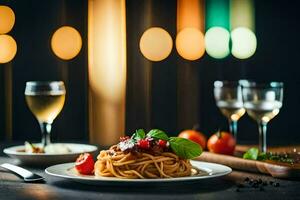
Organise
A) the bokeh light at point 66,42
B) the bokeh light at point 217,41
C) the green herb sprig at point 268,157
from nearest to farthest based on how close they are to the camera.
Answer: the green herb sprig at point 268,157, the bokeh light at point 66,42, the bokeh light at point 217,41

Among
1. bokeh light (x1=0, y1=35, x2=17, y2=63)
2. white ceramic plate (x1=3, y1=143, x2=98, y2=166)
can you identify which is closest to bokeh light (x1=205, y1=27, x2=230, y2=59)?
bokeh light (x1=0, y1=35, x2=17, y2=63)

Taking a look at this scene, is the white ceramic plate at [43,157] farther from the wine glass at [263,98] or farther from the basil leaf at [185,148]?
the wine glass at [263,98]

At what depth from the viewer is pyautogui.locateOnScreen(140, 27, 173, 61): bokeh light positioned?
506 centimetres

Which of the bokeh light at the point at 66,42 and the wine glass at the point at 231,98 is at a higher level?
the bokeh light at the point at 66,42

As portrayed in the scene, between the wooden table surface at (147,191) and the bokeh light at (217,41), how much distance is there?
331 centimetres

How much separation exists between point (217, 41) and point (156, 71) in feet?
1.65

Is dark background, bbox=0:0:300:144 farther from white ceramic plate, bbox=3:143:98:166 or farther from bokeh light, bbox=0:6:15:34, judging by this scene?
white ceramic plate, bbox=3:143:98:166

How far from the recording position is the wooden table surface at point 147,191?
160 cm

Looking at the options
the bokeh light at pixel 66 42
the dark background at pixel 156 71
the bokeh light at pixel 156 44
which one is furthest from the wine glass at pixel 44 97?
the bokeh light at pixel 156 44

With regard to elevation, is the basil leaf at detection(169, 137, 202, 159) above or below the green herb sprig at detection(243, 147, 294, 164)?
above

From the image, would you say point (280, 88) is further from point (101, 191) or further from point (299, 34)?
point (299, 34)

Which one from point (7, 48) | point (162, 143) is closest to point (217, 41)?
point (7, 48)

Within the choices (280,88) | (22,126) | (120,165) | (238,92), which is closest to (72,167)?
(120,165)

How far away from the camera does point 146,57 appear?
5.05 m
